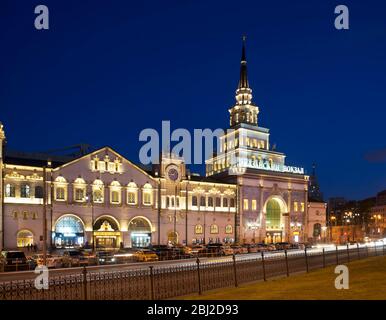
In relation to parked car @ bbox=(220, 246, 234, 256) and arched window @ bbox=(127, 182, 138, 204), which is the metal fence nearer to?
parked car @ bbox=(220, 246, 234, 256)

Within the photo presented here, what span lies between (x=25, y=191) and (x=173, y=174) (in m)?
24.7

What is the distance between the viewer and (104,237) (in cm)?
6950

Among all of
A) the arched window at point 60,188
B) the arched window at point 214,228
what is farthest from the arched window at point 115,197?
the arched window at point 214,228

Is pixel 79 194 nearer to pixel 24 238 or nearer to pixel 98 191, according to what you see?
pixel 98 191

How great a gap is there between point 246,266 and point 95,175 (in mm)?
41394

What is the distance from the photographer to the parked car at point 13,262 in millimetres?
38531

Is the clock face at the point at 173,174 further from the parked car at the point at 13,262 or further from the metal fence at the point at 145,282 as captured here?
the metal fence at the point at 145,282

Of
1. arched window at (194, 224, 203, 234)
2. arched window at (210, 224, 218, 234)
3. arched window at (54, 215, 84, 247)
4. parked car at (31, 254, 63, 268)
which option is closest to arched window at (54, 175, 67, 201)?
arched window at (54, 215, 84, 247)

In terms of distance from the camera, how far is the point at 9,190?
201ft

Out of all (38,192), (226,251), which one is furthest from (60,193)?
(226,251)

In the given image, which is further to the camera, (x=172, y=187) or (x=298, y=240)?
(x=298, y=240)

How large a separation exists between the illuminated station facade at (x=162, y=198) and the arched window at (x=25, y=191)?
0.13m
